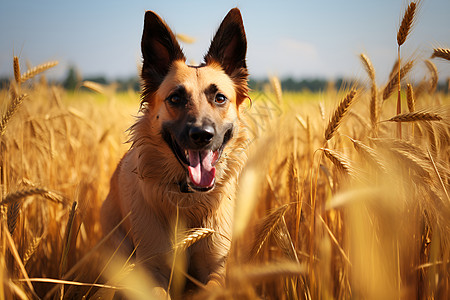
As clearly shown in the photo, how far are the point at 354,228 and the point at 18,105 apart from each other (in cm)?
236

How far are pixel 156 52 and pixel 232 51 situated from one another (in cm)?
69

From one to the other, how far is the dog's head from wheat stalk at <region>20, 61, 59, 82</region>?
1036 mm

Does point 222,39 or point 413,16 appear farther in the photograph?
point 222,39

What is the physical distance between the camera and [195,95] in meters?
2.47

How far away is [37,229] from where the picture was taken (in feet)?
9.59

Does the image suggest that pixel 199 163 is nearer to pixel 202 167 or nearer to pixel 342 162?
pixel 202 167

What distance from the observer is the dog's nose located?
2.15 meters

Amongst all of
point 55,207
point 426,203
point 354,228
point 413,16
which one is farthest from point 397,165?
point 55,207

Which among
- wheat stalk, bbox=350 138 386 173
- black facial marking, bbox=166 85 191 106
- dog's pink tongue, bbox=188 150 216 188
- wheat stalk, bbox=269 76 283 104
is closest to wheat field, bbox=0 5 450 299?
wheat stalk, bbox=350 138 386 173

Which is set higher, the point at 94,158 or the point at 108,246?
the point at 94,158

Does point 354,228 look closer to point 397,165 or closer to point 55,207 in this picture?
point 397,165

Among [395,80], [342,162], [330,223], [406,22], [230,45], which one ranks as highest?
[406,22]

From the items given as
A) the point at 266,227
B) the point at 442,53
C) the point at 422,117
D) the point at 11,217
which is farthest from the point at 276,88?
the point at 11,217

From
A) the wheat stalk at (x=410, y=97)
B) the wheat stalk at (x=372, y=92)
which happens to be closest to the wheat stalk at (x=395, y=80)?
the wheat stalk at (x=372, y=92)
